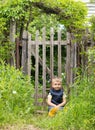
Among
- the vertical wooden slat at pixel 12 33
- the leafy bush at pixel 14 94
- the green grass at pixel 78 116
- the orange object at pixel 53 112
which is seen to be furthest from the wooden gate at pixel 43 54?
the green grass at pixel 78 116

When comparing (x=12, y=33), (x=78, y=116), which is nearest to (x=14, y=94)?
(x=78, y=116)

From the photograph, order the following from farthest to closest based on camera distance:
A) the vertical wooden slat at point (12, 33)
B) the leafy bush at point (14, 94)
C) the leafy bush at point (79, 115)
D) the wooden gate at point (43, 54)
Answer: the vertical wooden slat at point (12, 33) < the wooden gate at point (43, 54) < the leafy bush at point (14, 94) < the leafy bush at point (79, 115)

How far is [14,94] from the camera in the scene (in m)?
7.08

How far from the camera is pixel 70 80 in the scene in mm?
7961

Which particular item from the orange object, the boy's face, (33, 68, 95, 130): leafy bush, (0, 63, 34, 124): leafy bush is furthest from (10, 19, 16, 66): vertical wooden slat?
(33, 68, 95, 130): leafy bush

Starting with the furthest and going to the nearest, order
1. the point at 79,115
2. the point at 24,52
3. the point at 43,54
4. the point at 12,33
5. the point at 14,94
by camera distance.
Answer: the point at 12,33
the point at 24,52
the point at 43,54
the point at 14,94
the point at 79,115

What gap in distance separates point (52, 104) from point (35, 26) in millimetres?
5211

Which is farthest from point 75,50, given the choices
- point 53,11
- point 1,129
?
point 1,129

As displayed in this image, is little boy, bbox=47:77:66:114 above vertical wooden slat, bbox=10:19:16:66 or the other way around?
the other way around

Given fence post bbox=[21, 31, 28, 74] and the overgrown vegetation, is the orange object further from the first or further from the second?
fence post bbox=[21, 31, 28, 74]

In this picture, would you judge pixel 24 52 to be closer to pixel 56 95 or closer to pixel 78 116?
pixel 56 95

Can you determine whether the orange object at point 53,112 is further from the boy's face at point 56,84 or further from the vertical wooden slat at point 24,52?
the vertical wooden slat at point 24,52

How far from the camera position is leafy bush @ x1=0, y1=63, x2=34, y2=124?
6.83 meters

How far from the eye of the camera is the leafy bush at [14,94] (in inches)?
269
